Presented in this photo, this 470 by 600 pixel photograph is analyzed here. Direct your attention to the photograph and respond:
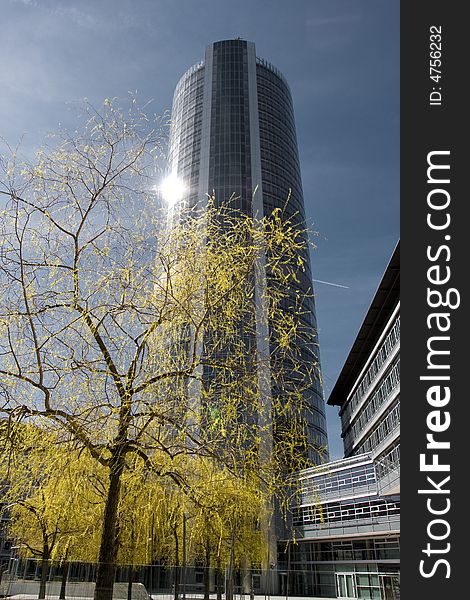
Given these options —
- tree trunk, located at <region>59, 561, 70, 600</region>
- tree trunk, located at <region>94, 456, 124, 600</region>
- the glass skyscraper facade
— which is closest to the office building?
tree trunk, located at <region>59, 561, 70, 600</region>

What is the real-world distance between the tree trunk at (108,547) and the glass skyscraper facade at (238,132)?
89.2m

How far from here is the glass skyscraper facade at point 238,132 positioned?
10181 cm

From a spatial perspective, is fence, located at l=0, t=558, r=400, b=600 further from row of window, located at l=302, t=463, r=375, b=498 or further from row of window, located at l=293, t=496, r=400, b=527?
row of window, located at l=302, t=463, r=375, b=498

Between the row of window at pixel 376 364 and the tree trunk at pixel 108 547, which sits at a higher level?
the row of window at pixel 376 364

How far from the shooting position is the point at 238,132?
107875 mm

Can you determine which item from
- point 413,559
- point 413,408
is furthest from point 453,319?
point 413,559

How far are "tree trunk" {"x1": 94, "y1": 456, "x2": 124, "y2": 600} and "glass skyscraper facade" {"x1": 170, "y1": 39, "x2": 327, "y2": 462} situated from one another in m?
89.2

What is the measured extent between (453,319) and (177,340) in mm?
3714

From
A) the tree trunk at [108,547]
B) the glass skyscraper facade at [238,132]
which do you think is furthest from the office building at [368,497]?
the glass skyscraper facade at [238,132]

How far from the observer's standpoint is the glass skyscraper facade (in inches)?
4008

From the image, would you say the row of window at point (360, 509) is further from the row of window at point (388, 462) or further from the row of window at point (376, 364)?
the row of window at point (376, 364)

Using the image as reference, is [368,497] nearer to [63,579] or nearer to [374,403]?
[374,403]

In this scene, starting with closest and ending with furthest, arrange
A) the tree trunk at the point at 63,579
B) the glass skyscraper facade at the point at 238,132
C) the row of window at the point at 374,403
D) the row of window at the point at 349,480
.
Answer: the tree trunk at the point at 63,579 → the row of window at the point at 374,403 → the row of window at the point at 349,480 → the glass skyscraper facade at the point at 238,132

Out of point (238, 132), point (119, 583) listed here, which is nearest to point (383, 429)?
point (119, 583)
